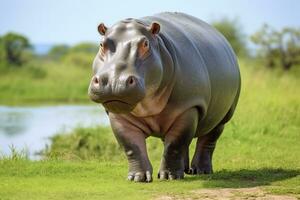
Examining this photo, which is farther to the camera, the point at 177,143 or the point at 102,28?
the point at 177,143

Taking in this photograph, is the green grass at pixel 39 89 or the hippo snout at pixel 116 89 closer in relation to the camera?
the hippo snout at pixel 116 89

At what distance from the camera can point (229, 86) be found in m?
7.82

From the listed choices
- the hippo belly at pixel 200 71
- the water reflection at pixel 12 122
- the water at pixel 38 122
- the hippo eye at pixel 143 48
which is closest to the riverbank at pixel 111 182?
the hippo belly at pixel 200 71

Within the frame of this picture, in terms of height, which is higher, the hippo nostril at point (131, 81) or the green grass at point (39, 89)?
the green grass at point (39, 89)

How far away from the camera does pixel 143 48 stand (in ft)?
20.3

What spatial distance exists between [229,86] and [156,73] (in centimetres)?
168

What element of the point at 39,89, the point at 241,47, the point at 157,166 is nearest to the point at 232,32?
the point at 241,47

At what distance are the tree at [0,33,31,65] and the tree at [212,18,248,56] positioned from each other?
10.2 metres

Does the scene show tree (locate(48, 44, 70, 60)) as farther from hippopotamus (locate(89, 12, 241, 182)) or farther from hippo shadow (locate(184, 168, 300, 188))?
hippo shadow (locate(184, 168, 300, 188))

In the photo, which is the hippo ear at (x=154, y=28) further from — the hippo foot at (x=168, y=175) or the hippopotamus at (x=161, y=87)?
the hippo foot at (x=168, y=175)

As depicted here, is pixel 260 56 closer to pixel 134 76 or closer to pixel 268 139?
pixel 268 139

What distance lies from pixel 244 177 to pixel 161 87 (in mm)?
1256

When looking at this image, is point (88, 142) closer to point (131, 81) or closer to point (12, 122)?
point (12, 122)

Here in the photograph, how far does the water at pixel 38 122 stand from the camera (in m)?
13.8
